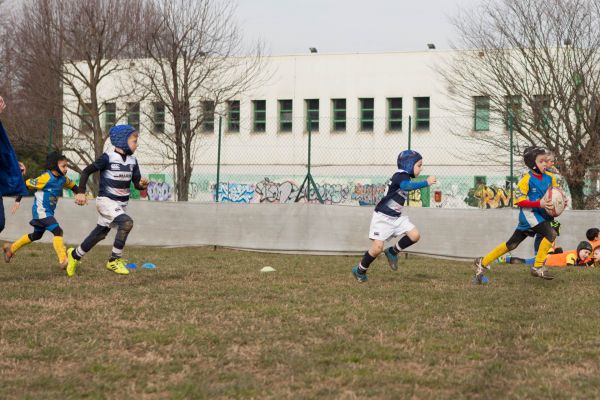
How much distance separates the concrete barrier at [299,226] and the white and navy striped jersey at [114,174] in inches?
285

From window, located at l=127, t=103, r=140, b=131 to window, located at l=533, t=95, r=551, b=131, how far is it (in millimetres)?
14789

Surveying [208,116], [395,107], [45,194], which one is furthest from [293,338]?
[395,107]

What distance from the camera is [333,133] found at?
140ft

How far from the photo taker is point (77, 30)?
3288 centimetres

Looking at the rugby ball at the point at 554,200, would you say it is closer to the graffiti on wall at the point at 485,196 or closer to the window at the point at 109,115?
the graffiti on wall at the point at 485,196

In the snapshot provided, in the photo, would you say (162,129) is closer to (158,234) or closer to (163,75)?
(163,75)

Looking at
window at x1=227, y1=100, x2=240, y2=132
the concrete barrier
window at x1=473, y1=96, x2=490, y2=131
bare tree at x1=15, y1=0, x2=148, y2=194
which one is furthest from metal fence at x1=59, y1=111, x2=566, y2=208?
the concrete barrier

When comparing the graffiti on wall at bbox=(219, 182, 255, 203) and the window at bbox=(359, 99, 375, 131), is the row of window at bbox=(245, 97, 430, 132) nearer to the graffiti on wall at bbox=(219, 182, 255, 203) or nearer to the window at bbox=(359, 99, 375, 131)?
the window at bbox=(359, 99, 375, 131)

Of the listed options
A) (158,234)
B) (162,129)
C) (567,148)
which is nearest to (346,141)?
(162,129)

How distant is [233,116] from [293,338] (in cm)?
3432

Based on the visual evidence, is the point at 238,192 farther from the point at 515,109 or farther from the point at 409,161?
the point at 409,161

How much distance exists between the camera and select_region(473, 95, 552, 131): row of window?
2542 centimetres

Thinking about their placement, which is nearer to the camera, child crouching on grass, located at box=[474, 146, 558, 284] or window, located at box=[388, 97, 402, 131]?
child crouching on grass, located at box=[474, 146, 558, 284]

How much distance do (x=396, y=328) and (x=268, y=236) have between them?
11.6m
